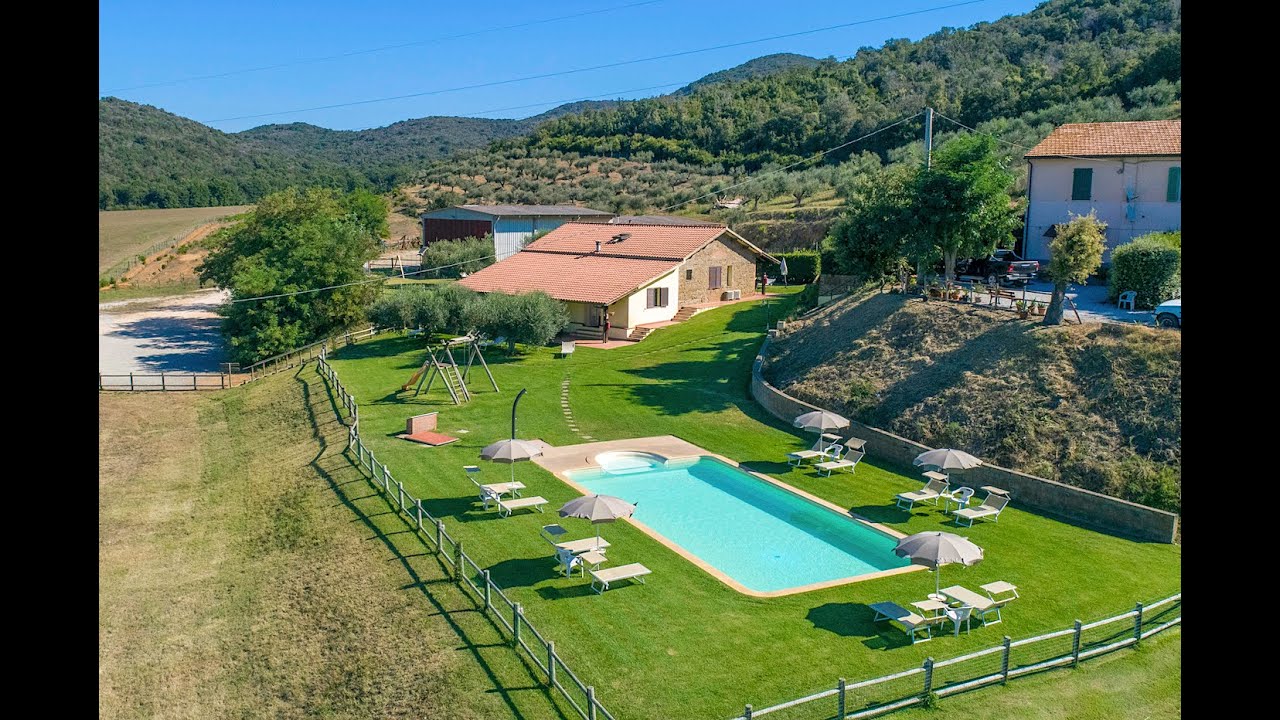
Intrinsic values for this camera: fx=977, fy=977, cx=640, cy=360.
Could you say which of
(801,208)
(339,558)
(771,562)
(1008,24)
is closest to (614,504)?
(771,562)

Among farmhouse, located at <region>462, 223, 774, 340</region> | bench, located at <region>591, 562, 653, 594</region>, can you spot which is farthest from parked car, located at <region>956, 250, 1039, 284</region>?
bench, located at <region>591, 562, 653, 594</region>

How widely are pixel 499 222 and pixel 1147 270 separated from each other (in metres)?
44.5

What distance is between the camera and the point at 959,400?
2836 centimetres

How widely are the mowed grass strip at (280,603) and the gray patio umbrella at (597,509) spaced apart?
2748 mm

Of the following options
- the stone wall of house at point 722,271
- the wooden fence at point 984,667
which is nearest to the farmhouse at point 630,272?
the stone wall of house at point 722,271

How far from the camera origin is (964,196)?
3462 cm

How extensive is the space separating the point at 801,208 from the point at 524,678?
59.0 m

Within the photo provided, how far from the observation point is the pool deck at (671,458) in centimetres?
1986

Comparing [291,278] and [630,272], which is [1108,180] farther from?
[291,278]

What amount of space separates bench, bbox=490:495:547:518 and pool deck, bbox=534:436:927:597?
150 centimetres

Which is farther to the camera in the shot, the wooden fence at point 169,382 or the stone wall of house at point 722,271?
Result: the stone wall of house at point 722,271

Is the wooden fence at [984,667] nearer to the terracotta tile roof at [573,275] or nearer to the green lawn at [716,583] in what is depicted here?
the green lawn at [716,583]

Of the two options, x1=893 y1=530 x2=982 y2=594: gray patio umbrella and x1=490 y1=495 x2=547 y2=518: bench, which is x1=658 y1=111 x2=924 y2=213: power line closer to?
x1=490 y1=495 x2=547 y2=518: bench
